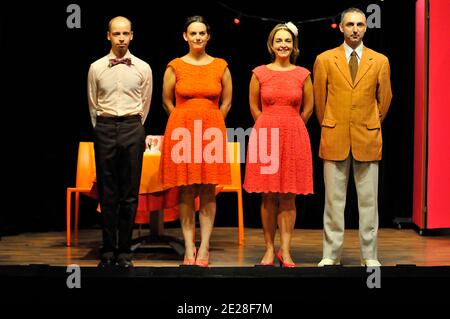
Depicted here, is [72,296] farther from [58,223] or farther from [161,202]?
[58,223]

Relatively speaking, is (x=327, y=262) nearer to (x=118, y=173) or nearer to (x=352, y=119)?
(x=352, y=119)

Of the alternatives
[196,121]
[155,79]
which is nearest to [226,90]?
[196,121]

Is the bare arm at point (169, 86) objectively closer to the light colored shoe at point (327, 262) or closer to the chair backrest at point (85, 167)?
the light colored shoe at point (327, 262)

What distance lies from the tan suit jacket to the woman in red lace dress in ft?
0.53

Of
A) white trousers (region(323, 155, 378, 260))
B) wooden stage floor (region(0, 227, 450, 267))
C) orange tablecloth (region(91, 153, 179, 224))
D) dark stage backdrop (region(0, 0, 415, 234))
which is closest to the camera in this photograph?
white trousers (region(323, 155, 378, 260))

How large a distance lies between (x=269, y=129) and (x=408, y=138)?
294 cm

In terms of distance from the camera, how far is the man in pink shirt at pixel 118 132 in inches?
246

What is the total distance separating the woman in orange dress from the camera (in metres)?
6.33

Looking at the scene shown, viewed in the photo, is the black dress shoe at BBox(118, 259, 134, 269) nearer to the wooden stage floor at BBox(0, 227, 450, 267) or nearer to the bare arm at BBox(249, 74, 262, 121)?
the wooden stage floor at BBox(0, 227, 450, 267)

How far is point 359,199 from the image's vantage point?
636cm

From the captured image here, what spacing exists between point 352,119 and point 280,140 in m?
0.50

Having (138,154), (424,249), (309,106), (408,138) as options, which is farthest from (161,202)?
(408,138)

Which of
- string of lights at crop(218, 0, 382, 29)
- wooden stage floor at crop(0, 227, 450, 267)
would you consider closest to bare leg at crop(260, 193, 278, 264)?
wooden stage floor at crop(0, 227, 450, 267)

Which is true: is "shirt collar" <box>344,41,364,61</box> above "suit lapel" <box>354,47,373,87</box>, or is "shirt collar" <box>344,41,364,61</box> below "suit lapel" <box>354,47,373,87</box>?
above
